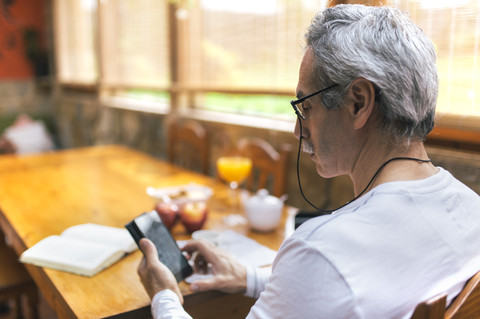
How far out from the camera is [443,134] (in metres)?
1.51

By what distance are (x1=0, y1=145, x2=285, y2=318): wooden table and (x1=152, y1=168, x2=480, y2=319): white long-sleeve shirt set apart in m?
0.41

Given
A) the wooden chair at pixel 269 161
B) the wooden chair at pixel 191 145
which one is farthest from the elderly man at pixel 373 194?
the wooden chair at pixel 191 145

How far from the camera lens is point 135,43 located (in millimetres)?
3846

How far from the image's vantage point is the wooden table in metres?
1.01

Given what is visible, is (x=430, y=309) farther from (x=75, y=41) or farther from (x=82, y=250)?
(x=75, y=41)

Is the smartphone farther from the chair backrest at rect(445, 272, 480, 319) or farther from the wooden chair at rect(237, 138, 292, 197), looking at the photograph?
the wooden chair at rect(237, 138, 292, 197)


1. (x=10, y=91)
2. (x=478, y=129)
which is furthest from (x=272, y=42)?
(x=10, y=91)

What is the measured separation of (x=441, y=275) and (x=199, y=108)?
2.62 metres

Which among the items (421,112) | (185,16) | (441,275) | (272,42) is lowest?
(441,275)

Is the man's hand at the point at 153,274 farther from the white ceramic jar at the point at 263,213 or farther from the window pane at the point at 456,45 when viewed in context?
the window pane at the point at 456,45

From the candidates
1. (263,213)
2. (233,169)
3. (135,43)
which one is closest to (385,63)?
(263,213)

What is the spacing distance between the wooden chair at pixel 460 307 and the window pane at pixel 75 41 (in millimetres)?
4466

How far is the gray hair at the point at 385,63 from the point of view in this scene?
0.70m

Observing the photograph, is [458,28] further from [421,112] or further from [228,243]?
[228,243]
